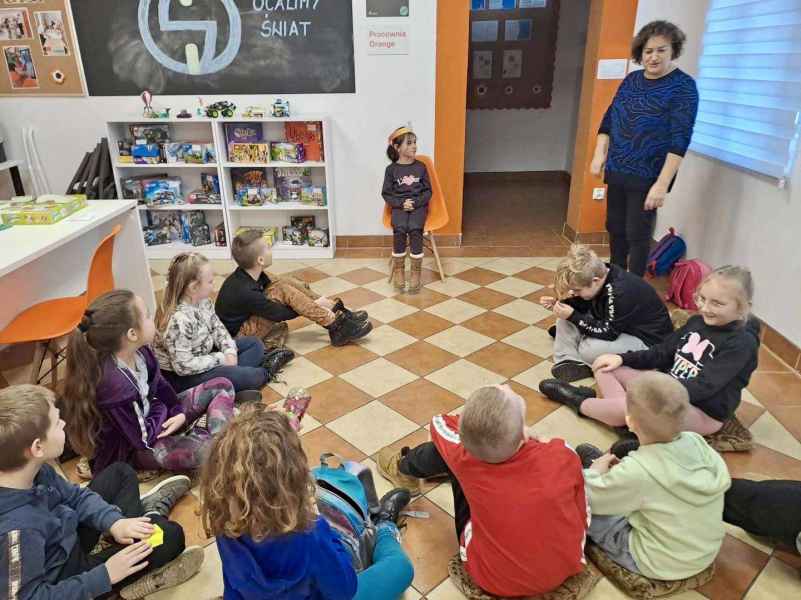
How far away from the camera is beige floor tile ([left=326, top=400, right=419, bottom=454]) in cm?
228

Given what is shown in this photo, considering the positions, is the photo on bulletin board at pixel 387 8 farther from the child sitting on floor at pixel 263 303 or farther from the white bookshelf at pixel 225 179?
the child sitting on floor at pixel 263 303

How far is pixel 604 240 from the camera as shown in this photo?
4578 mm

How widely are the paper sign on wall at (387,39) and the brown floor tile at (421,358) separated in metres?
2.22

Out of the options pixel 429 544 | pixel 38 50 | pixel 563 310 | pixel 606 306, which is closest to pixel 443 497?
pixel 429 544

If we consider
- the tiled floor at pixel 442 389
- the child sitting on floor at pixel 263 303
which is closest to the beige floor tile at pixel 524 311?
the tiled floor at pixel 442 389

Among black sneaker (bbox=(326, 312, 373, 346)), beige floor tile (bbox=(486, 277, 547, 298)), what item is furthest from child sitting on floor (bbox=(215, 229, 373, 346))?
beige floor tile (bbox=(486, 277, 547, 298))

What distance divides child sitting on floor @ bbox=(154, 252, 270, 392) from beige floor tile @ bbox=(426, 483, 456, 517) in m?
0.99

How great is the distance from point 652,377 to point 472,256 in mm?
2929

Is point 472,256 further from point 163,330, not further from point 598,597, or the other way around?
point 598,597

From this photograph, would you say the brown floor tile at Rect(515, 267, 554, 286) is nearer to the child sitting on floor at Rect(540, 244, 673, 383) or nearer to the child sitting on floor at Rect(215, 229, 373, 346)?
the child sitting on floor at Rect(540, 244, 673, 383)

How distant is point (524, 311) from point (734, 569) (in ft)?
6.32

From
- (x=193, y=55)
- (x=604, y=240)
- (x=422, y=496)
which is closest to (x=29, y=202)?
(x=193, y=55)

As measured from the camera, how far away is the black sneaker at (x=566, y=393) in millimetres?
2410

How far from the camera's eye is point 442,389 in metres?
2.64
